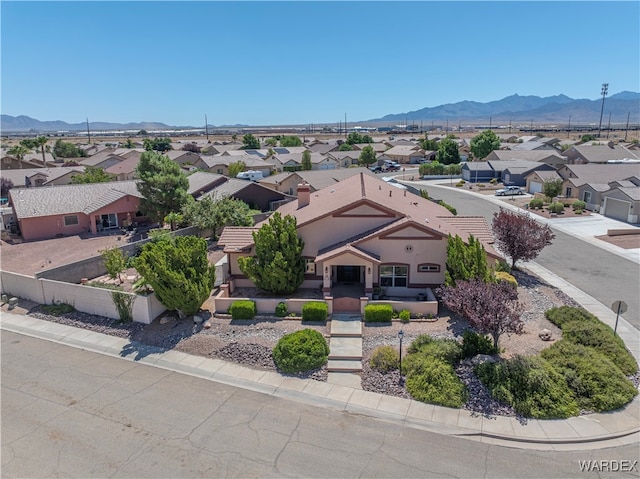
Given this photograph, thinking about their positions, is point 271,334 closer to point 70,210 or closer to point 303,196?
point 303,196

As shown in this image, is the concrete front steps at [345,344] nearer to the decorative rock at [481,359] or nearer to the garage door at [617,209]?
the decorative rock at [481,359]

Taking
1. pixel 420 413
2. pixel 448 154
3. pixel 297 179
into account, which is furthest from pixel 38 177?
pixel 448 154

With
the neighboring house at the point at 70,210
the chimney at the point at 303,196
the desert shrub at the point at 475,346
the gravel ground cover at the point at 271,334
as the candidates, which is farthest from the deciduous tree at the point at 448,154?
the desert shrub at the point at 475,346

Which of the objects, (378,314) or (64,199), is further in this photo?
(64,199)

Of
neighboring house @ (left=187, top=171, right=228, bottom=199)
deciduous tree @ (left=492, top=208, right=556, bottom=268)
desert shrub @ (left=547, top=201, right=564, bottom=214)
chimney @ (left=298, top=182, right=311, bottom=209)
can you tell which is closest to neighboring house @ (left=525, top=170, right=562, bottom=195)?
desert shrub @ (left=547, top=201, right=564, bottom=214)

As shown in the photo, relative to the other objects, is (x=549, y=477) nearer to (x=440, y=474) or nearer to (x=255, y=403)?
(x=440, y=474)

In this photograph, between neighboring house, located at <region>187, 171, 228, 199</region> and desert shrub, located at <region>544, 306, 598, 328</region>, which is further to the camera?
neighboring house, located at <region>187, 171, 228, 199</region>

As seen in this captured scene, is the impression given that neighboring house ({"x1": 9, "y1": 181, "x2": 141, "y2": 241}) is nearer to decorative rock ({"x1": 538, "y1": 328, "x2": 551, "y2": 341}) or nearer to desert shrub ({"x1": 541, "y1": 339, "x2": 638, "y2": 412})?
decorative rock ({"x1": 538, "y1": 328, "x2": 551, "y2": 341})
